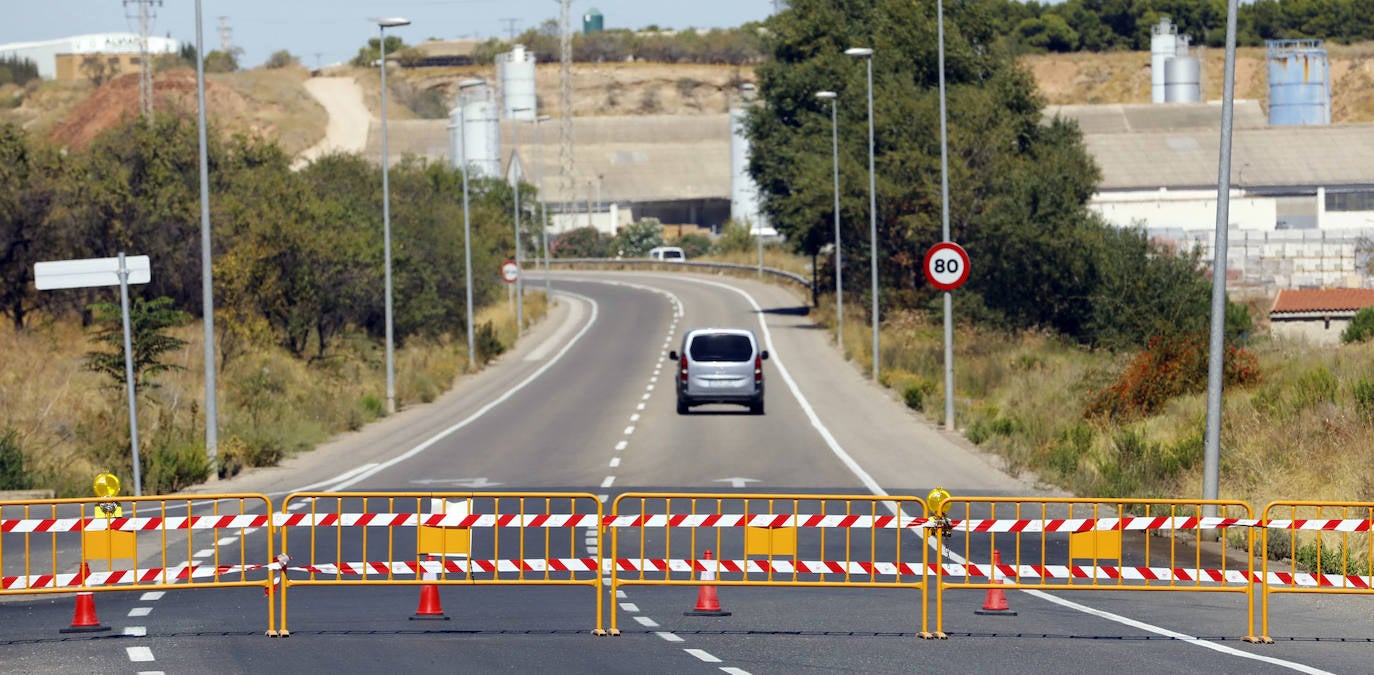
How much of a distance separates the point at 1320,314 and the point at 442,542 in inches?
1664

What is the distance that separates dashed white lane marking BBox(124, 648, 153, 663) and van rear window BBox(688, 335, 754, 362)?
2495cm

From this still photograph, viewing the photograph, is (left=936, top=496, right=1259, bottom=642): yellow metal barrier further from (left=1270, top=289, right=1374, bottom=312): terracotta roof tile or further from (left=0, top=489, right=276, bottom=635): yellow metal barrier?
(left=1270, top=289, right=1374, bottom=312): terracotta roof tile

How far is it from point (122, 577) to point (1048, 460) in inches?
605

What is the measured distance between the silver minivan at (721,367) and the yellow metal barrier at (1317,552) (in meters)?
17.8

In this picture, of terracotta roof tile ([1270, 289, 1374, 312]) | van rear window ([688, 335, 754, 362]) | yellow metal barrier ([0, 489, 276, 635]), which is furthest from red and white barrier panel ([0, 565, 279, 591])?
terracotta roof tile ([1270, 289, 1374, 312])

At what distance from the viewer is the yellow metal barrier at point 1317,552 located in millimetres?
12297

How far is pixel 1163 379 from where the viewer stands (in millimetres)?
29141

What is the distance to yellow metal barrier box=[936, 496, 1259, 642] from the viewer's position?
1238 centimetres

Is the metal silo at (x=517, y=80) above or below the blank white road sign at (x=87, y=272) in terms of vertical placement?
above

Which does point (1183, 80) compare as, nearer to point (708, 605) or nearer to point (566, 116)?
point (566, 116)

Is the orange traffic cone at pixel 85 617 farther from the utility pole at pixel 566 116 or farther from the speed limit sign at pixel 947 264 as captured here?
the utility pole at pixel 566 116

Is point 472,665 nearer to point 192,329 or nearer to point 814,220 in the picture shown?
point 192,329

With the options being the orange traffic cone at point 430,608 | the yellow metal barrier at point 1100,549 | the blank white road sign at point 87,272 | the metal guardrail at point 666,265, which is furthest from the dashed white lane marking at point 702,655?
the metal guardrail at point 666,265

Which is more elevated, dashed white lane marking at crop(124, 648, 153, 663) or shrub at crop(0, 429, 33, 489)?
dashed white lane marking at crop(124, 648, 153, 663)
